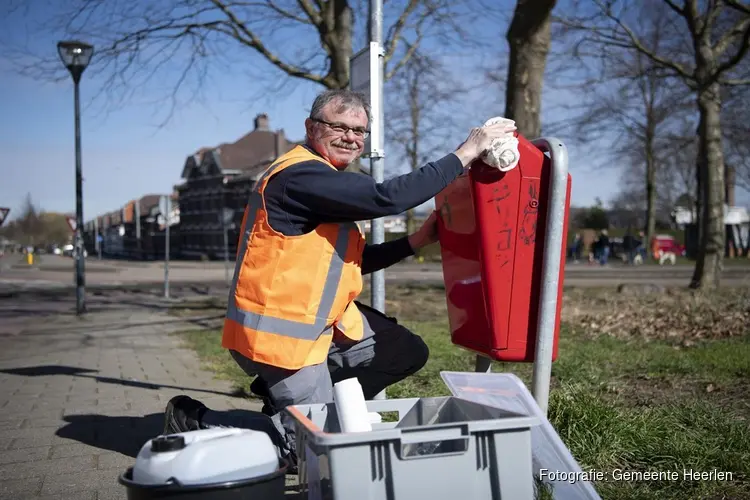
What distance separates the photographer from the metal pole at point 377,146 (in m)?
4.64

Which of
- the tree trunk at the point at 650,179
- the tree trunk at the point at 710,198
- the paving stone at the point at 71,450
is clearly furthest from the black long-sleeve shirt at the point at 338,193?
the tree trunk at the point at 650,179

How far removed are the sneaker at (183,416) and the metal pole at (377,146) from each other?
4.31 ft

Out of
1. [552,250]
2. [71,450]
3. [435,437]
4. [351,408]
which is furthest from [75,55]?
[435,437]

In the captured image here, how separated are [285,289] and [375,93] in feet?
6.77

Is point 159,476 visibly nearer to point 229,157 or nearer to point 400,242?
point 400,242

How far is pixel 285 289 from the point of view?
9.57 ft

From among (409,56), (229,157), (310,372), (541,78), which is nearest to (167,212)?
(409,56)

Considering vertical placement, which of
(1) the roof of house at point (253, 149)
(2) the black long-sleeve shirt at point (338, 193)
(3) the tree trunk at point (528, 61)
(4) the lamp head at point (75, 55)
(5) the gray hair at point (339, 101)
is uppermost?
(1) the roof of house at point (253, 149)

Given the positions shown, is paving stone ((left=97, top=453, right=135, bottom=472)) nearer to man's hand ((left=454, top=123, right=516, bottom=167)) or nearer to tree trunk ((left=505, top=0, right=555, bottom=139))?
man's hand ((left=454, top=123, right=516, bottom=167))

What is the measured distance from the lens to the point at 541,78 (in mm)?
10273

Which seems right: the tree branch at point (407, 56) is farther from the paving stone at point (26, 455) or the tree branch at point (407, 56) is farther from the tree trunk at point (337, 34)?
the paving stone at point (26, 455)

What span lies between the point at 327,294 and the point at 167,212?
61.7 ft

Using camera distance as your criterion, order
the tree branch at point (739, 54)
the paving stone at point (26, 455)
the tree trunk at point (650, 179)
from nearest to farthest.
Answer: the paving stone at point (26, 455)
the tree branch at point (739, 54)
the tree trunk at point (650, 179)

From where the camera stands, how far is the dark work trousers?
9.96ft
